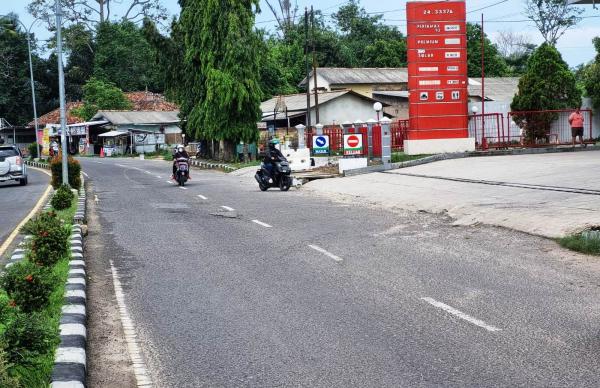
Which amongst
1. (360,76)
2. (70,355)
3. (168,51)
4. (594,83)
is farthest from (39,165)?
(70,355)

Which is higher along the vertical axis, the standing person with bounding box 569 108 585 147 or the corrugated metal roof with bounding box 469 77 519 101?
the corrugated metal roof with bounding box 469 77 519 101

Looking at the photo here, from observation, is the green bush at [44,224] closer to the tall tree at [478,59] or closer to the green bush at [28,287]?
the green bush at [28,287]

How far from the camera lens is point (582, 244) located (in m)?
11.4

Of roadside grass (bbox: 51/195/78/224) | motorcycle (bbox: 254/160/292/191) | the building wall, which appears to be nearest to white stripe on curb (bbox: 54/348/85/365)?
roadside grass (bbox: 51/195/78/224)

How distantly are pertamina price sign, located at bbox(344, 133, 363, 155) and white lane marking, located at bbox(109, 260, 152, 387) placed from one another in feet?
69.0

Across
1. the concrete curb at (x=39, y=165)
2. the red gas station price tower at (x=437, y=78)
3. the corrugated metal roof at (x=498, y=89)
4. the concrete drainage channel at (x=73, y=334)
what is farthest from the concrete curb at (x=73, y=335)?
the concrete curb at (x=39, y=165)

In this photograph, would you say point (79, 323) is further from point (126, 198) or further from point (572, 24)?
point (572, 24)

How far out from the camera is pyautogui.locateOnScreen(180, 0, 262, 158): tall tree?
44.0 m

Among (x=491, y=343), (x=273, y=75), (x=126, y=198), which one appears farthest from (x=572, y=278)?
(x=273, y=75)

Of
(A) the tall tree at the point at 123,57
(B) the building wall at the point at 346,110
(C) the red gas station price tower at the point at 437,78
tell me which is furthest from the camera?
(A) the tall tree at the point at 123,57

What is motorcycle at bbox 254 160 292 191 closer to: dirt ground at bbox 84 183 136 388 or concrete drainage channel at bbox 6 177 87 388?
dirt ground at bbox 84 183 136 388

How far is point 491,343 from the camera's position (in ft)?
21.6

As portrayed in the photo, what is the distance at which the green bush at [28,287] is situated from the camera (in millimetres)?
7914

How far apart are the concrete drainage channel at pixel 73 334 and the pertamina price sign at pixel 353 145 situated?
1949 centimetres
